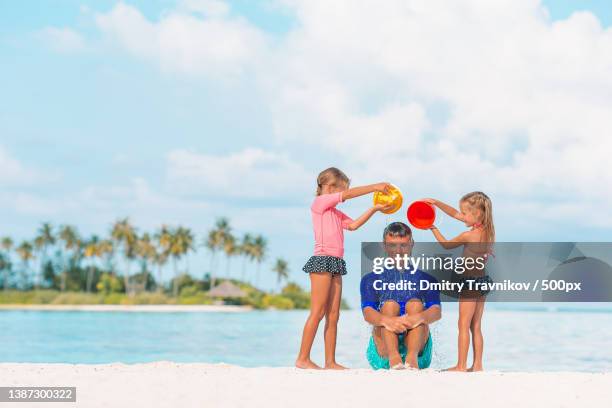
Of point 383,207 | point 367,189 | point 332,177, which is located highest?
point 332,177

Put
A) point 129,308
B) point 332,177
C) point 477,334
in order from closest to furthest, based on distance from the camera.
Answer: point 332,177
point 477,334
point 129,308

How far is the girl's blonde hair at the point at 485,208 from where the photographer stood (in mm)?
6648

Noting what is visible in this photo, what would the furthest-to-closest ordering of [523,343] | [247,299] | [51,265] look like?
[51,265] → [247,299] → [523,343]

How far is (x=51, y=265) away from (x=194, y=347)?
54319mm

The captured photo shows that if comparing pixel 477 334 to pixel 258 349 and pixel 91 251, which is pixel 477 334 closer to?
pixel 258 349

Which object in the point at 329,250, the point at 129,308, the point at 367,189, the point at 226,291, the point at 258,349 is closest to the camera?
the point at 367,189

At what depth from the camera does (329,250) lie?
6551 mm

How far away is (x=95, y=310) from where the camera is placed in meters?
62.6

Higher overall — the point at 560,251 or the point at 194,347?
the point at 560,251

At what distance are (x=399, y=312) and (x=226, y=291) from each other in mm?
60695

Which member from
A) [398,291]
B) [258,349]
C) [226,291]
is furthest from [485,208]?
[226,291]

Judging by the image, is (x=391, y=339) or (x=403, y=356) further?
(x=403, y=356)

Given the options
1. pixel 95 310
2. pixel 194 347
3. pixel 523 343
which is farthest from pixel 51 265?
pixel 523 343

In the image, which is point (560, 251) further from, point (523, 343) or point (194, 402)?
point (523, 343)
